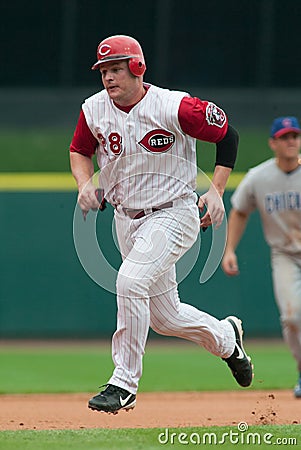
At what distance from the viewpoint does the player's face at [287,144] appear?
6.88 meters

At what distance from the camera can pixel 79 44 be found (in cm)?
1516

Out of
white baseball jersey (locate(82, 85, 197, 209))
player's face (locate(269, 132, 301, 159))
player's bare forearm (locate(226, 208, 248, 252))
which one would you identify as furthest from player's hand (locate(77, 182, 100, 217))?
player's bare forearm (locate(226, 208, 248, 252))

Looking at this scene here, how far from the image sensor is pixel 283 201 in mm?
7043

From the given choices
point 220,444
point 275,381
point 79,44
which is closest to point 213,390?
point 275,381

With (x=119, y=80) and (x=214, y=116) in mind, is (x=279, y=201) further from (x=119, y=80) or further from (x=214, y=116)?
(x=119, y=80)

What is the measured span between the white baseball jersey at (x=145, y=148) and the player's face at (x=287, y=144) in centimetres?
216

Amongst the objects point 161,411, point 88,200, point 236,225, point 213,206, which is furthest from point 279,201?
point 88,200

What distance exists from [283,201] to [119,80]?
2.67 metres

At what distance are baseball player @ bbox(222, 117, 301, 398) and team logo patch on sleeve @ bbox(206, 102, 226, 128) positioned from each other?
2108 mm

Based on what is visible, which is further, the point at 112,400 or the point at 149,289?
the point at 149,289

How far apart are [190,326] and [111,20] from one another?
10901 millimetres

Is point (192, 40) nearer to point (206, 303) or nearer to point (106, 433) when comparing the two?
point (206, 303)

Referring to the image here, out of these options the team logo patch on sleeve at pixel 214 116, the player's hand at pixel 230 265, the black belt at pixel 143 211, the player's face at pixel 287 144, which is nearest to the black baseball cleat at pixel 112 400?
the black belt at pixel 143 211

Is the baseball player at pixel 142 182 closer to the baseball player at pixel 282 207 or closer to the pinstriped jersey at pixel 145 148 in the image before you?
the pinstriped jersey at pixel 145 148
